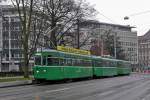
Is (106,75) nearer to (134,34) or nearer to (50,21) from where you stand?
(50,21)

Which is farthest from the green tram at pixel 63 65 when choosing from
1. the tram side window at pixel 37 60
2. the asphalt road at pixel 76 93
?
the asphalt road at pixel 76 93

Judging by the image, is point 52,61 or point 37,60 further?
point 37,60

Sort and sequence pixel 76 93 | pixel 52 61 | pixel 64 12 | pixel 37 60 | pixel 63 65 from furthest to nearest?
pixel 64 12 → pixel 63 65 → pixel 37 60 → pixel 52 61 → pixel 76 93

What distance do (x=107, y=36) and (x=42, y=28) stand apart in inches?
2396

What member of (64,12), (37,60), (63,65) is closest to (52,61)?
(37,60)

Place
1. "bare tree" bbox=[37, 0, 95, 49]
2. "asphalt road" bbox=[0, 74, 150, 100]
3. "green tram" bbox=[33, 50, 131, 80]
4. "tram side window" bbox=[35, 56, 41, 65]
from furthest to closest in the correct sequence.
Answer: "bare tree" bbox=[37, 0, 95, 49]
"tram side window" bbox=[35, 56, 41, 65]
"green tram" bbox=[33, 50, 131, 80]
"asphalt road" bbox=[0, 74, 150, 100]

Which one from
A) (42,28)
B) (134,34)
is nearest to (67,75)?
(42,28)

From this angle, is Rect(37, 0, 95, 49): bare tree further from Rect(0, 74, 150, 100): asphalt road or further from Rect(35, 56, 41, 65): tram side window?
Rect(0, 74, 150, 100): asphalt road

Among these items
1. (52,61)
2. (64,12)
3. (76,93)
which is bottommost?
(76,93)

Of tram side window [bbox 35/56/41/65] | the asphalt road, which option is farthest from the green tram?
the asphalt road

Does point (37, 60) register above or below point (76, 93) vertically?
above

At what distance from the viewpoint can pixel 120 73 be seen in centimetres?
6969

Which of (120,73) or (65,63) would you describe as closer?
(65,63)

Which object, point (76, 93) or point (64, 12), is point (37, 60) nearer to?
point (76, 93)
